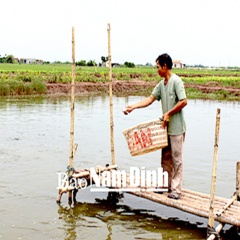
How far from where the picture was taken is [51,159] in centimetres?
883

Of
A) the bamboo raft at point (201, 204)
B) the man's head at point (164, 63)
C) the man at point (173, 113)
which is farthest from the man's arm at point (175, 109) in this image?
the bamboo raft at point (201, 204)

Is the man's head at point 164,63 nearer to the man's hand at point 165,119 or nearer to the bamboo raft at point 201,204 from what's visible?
the man's hand at point 165,119

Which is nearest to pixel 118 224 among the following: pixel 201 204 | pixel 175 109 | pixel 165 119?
pixel 201 204

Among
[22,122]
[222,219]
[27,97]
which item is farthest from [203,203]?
[27,97]

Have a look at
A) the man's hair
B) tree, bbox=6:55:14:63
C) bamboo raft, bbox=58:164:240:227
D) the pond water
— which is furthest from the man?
tree, bbox=6:55:14:63

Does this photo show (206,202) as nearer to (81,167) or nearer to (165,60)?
(165,60)

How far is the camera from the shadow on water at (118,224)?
16.7ft

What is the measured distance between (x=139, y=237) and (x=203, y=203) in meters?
0.82

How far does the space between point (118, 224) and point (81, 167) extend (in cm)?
298

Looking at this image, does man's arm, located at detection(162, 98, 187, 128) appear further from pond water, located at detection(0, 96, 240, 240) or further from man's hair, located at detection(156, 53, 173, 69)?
pond water, located at detection(0, 96, 240, 240)

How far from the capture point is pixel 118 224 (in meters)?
5.42

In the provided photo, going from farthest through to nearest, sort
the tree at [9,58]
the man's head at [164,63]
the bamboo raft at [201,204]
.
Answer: the tree at [9,58], the man's head at [164,63], the bamboo raft at [201,204]

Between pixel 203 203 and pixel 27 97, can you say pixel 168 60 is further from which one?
pixel 27 97

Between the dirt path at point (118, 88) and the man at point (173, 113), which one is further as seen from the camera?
the dirt path at point (118, 88)
